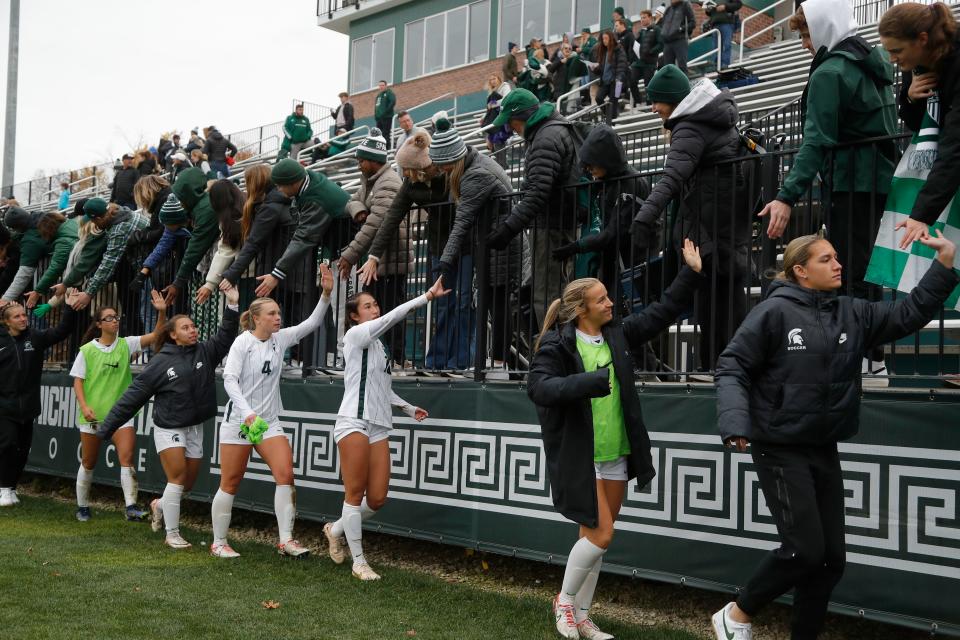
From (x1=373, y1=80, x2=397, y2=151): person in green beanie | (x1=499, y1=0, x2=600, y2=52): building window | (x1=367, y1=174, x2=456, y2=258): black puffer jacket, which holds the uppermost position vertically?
(x1=499, y1=0, x2=600, y2=52): building window

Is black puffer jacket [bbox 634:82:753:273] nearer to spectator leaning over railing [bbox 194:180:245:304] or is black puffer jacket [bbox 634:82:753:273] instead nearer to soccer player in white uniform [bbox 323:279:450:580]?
soccer player in white uniform [bbox 323:279:450:580]

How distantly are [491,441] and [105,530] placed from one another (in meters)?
4.24

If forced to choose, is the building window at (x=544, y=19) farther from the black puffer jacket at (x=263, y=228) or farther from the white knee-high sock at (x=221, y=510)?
the white knee-high sock at (x=221, y=510)

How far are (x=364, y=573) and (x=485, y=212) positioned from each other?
2705 mm

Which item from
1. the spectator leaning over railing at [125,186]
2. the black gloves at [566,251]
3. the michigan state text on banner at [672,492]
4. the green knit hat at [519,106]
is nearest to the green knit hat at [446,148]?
the green knit hat at [519,106]

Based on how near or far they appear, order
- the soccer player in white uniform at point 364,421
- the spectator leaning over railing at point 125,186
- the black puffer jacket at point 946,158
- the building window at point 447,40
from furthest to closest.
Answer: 1. the building window at point 447,40
2. the spectator leaning over railing at point 125,186
3. the soccer player in white uniform at point 364,421
4. the black puffer jacket at point 946,158

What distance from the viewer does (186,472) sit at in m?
9.13

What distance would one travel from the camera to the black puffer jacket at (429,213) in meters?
8.18

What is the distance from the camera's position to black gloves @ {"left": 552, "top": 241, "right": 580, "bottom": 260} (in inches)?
271

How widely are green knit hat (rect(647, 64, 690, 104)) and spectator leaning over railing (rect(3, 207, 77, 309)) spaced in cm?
815

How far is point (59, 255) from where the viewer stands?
12125 mm

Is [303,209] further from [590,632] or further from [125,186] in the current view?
[125,186]

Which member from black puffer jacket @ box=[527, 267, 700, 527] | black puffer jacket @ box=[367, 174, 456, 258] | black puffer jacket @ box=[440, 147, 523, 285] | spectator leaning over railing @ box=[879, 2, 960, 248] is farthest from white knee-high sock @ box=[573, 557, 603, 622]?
black puffer jacket @ box=[367, 174, 456, 258]

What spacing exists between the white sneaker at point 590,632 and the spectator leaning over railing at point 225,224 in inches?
204
